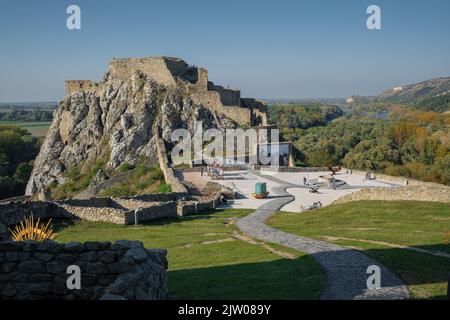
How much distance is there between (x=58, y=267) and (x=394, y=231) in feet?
42.0

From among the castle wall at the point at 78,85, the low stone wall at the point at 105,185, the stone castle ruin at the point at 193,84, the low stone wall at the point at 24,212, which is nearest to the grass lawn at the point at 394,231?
the low stone wall at the point at 24,212

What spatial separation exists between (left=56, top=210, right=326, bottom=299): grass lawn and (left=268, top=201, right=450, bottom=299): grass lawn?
2151 mm

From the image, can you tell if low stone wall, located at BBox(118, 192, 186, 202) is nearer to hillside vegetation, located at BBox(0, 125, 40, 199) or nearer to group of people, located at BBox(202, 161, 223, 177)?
group of people, located at BBox(202, 161, 223, 177)

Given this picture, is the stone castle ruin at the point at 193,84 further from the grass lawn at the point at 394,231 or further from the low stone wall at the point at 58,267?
the low stone wall at the point at 58,267

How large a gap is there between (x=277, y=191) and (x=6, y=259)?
25.7 metres

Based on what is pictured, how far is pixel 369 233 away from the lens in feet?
58.4

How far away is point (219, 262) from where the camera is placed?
46.4 feet

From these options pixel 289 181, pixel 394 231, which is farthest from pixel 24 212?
pixel 289 181

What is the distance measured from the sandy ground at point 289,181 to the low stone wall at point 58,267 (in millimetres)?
19107

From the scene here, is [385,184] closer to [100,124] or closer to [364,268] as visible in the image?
[364,268]

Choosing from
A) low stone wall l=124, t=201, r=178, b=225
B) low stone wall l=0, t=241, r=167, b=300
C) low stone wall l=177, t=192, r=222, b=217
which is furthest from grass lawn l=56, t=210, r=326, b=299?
low stone wall l=177, t=192, r=222, b=217

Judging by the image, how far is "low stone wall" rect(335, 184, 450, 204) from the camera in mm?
22984

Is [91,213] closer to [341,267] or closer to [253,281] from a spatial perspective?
[253,281]

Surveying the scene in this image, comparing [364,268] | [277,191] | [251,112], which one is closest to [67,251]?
[364,268]
